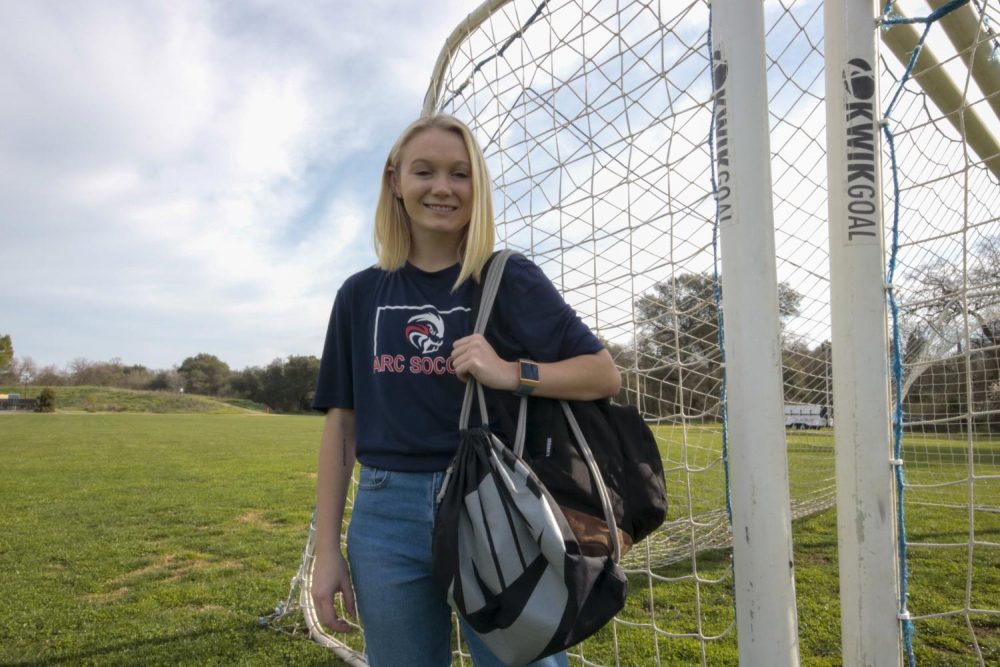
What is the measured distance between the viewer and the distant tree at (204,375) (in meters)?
68.0

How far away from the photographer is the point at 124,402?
4919cm

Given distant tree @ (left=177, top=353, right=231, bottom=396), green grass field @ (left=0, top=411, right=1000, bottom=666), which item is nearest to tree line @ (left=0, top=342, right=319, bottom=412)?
distant tree @ (left=177, top=353, right=231, bottom=396)

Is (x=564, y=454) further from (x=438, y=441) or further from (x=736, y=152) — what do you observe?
(x=736, y=152)

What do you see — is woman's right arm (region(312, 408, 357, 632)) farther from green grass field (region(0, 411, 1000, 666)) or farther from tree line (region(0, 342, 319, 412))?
tree line (region(0, 342, 319, 412))

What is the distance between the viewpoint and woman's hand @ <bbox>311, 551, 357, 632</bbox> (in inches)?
53.5

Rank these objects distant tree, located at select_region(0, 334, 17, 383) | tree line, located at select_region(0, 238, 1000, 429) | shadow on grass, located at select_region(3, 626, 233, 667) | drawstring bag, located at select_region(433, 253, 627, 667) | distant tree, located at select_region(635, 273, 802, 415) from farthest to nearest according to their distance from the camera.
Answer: distant tree, located at select_region(0, 334, 17, 383) → shadow on grass, located at select_region(3, 626, 233, 667) → distant tree, located at select_region(635, 273, 802, 415) → tree line, located at select_region(0, 238, 1000, 429) → drawstring bag, located at select_region(433, 253, 627, 667)

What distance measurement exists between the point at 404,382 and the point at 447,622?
50 cm

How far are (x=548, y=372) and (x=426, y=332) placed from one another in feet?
0.99

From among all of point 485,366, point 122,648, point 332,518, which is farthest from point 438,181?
point 122,648

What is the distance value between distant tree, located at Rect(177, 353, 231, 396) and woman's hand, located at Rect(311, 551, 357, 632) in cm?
7143

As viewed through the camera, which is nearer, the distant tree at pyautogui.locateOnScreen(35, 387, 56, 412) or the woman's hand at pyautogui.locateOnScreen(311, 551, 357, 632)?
the woman's hand at pyautogui.locateOnScreen(311, 551, 357, 632)

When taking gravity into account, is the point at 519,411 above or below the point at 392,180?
below

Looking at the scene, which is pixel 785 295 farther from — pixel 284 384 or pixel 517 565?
pixel 284 384

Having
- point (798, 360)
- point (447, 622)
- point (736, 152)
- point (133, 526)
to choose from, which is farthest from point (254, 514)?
point (736, 152)
